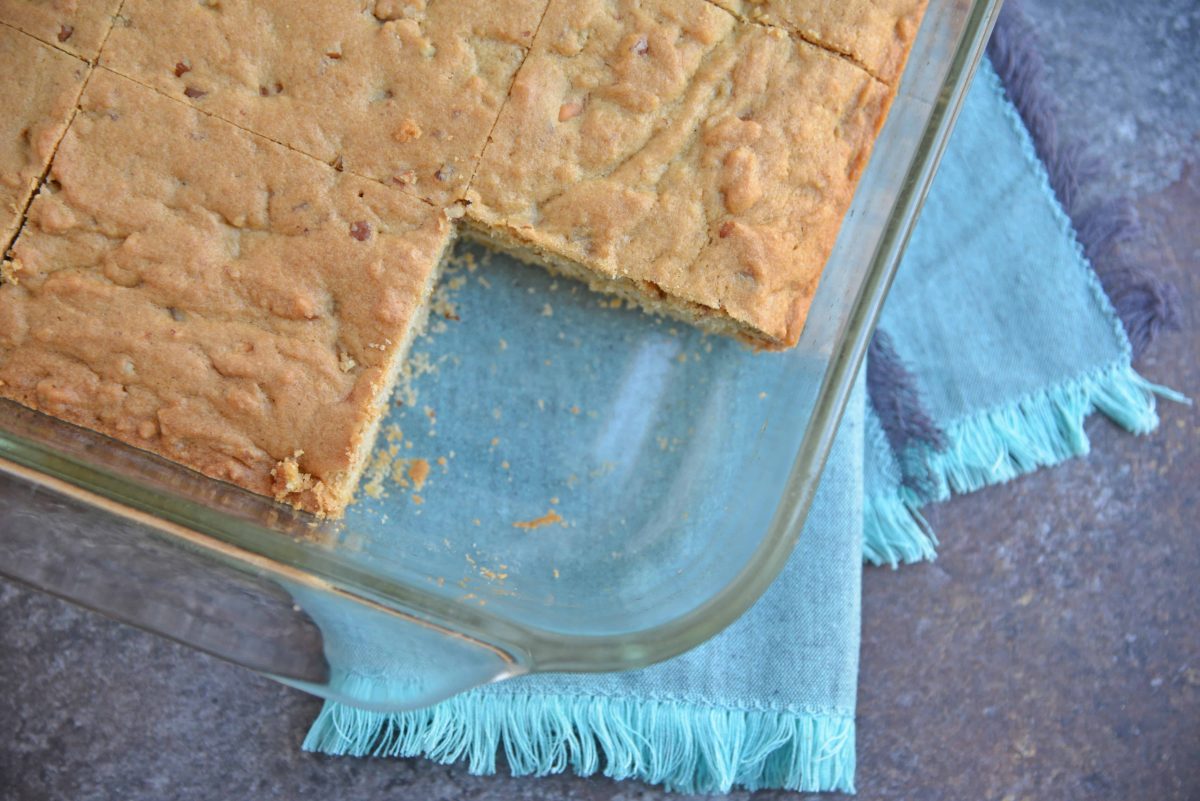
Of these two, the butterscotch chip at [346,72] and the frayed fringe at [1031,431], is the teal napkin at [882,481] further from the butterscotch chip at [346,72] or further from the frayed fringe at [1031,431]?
the butterscotch chip at [346,72]

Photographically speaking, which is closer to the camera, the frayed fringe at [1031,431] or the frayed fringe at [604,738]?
the frayed fringe at [604,738]

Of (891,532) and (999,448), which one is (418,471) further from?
(999,448)

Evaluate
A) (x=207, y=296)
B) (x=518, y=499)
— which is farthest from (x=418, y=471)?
(x=207, y=296)

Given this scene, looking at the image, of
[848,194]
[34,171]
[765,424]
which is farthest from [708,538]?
[34,171]

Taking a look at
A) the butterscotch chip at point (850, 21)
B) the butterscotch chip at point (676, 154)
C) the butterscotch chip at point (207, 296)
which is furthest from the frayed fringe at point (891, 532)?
the butterscotch chip at point (207, 296)

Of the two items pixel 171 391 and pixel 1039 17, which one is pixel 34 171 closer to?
pixel 171 391

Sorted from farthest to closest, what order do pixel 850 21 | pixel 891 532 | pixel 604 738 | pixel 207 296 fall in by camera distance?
1. pixel 891 532
2. pixel 604 738
3. pixel 850 21
4. pixel 207 296

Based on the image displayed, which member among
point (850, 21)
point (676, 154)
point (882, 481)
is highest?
point (850, 21)
